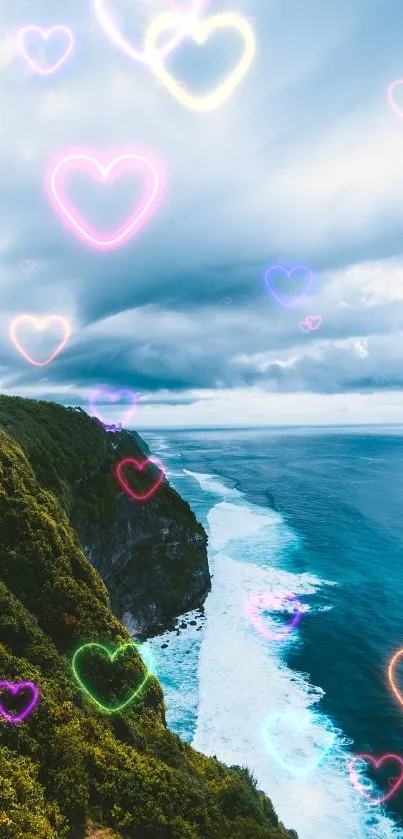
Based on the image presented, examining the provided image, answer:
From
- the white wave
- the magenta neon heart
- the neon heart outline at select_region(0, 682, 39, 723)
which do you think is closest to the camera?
the neon heart outline at select_region(0, 682, 39, 723)

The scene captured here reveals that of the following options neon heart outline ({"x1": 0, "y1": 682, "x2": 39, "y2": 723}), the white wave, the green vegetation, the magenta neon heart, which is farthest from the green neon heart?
the magenta neon heart

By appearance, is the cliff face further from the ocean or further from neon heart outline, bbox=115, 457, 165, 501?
the ocean

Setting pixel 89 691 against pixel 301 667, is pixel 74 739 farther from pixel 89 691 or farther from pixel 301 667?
pixel 301 667

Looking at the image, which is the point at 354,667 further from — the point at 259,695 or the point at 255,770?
the point at 255,770

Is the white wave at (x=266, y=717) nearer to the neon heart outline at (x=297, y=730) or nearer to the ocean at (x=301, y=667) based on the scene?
the ocean at (x=301, y=667)

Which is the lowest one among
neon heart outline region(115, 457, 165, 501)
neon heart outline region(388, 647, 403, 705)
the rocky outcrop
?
neon heart outline region(388, 647, 403, 705)

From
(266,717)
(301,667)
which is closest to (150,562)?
(301,667)
